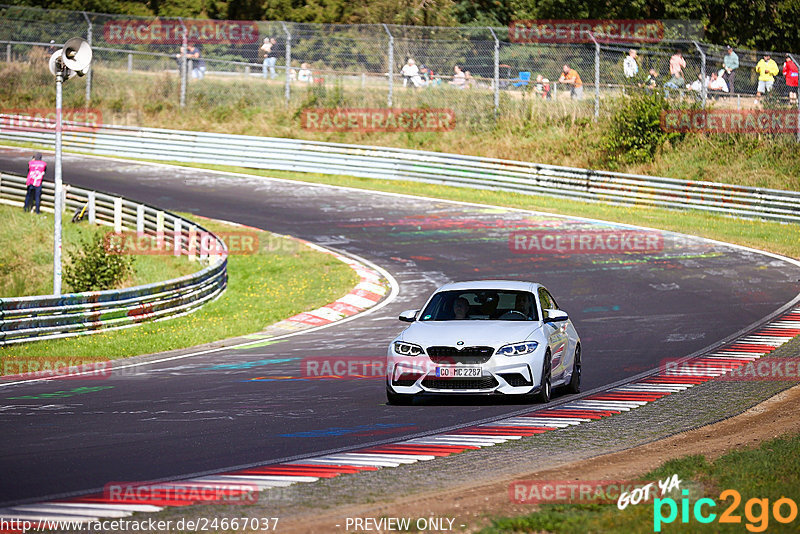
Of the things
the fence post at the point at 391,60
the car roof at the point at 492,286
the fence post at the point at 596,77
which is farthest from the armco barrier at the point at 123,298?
the fence post at the point at 596,77

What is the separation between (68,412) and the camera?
472 inches

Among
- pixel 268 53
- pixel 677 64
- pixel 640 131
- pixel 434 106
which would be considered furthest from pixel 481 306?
pixel 268 53

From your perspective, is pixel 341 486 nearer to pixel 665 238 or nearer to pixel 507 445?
pixel 507 445

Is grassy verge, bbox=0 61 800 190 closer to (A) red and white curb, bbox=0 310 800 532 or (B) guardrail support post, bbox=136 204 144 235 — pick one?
(B) guardrail support post, bbox=136 204 144 235

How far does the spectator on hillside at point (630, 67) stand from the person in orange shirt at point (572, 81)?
190cm

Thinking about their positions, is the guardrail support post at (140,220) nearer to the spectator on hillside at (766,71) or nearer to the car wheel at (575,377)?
the car wheel at (575,377)

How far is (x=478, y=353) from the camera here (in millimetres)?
11805

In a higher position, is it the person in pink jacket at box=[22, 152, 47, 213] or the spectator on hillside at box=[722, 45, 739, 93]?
the spectator on hillside at box=[722, 45, 739, 93]

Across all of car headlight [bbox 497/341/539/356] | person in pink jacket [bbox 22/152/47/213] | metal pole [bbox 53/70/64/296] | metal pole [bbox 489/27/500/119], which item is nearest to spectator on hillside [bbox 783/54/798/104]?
metal pole [bbox 489/27/500/119]

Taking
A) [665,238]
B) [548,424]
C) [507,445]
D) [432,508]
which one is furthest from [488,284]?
[665,238]

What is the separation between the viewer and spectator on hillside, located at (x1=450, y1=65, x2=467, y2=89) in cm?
3912

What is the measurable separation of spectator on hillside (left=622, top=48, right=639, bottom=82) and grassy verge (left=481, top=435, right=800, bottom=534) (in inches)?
1160

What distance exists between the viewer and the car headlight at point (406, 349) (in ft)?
39.2

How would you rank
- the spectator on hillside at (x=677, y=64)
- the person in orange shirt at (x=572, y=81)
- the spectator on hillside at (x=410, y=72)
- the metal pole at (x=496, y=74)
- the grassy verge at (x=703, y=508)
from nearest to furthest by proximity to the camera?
1. the grassy verge at (x=703, y=508)
2. the spectator on hillside at (x=677, y=64)
3. the metal pole at (x=496, y=74)
4. the person in orange shirt at (x=572, y=81)
5. the spectator on hillside at (x=410, y=72)
